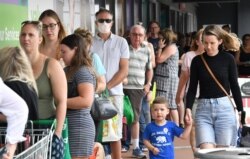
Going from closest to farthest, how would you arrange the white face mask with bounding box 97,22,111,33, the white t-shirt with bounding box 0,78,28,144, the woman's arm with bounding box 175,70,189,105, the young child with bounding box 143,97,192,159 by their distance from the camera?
the white t-shirt with bounding box 0,78,28,144
the young child with bounding box 143,97,192,159
the woman's arm with bounding box 175,70,189,105
the white face mask with bounding box 97,22,111,33

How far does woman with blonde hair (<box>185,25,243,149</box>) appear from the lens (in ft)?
21.8

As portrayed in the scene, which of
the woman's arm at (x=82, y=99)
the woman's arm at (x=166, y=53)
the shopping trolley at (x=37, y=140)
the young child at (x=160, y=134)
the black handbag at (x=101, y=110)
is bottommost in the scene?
the young child at (x=160, y=134)

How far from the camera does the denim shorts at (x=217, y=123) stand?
6645 millimetres

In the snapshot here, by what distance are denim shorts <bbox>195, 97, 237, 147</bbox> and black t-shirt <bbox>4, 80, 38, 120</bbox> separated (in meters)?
2.21

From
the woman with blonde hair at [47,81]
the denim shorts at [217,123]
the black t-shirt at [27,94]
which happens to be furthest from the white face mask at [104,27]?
the black t-shirt at [27,94]

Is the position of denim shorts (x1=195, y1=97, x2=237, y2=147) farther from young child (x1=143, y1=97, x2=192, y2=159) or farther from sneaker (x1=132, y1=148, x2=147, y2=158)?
sneaker (x1=132, y1=148, x2=147, y2=158)

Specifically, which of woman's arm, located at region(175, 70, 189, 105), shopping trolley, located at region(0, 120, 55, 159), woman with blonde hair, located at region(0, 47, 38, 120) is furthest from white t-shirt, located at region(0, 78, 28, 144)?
woman's arm, located at region(175, 70, 189, 105)

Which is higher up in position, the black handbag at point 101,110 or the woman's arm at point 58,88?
the woman's arm at point 58,88

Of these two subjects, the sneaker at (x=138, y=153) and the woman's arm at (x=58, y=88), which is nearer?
the woman's arm at (x=58, y=88)

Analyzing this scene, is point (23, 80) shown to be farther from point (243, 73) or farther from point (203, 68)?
point (243, 73)

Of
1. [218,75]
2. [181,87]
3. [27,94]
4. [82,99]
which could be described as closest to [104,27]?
[181,87]

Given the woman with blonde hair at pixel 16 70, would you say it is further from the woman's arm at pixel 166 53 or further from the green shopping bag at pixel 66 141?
the woman's arm at pixel 166 53

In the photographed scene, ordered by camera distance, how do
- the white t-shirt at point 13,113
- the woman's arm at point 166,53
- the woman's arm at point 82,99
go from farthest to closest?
the woman's arm at point 166,53, the woman's arm at point 82,99, the white t-shirt at point 13,113

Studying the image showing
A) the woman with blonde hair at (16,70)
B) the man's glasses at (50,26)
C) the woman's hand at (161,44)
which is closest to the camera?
the woman with blonde hair at (16,70)
